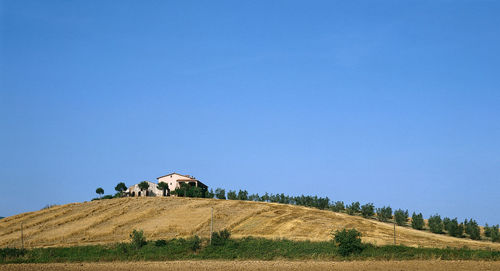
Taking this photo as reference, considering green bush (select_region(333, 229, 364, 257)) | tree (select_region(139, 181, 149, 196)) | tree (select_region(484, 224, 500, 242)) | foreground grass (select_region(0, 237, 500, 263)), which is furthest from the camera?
tree (select_region(139, 181, 149, 196))

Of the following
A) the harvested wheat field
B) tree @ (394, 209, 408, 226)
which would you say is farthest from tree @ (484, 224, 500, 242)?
the harvested wheat field

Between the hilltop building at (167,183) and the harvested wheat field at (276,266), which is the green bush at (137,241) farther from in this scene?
the hilltop building at (167,183)

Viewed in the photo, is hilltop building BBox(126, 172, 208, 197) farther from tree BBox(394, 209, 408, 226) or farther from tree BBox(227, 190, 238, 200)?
tree BBox(394, 209, 408, 226)

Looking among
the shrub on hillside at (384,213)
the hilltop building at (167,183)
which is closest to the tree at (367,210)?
the shrub on hillside at (384,213)

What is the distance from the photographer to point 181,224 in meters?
71.9

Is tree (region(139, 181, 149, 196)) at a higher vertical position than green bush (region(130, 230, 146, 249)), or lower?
higher

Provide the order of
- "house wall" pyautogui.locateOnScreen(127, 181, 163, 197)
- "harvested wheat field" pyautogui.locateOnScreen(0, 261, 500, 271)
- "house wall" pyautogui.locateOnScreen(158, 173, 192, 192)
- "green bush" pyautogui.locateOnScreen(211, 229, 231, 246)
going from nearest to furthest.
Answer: "harvested wheat field" pyautogui.locateOnScreen(0, 261, 500, 271) → "green bush" pyautogui.locateOnScreen(211, 229, 231, 246) → "house wall" pyautogui.locateOnScreen(127, 181, 163, 197) → "house wall" pyautogui.locateOnScreen(158, 173, 192, 192)

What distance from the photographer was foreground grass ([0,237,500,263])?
151ft

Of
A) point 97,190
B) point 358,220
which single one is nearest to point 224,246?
point 358,220

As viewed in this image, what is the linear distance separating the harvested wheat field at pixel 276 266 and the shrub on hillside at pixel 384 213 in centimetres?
4671

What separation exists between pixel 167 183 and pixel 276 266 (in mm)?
78860

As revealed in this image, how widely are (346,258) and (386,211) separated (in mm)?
47475

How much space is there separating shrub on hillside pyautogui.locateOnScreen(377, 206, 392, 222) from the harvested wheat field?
4671cm

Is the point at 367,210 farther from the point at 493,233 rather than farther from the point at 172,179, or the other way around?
the point at 172,179
